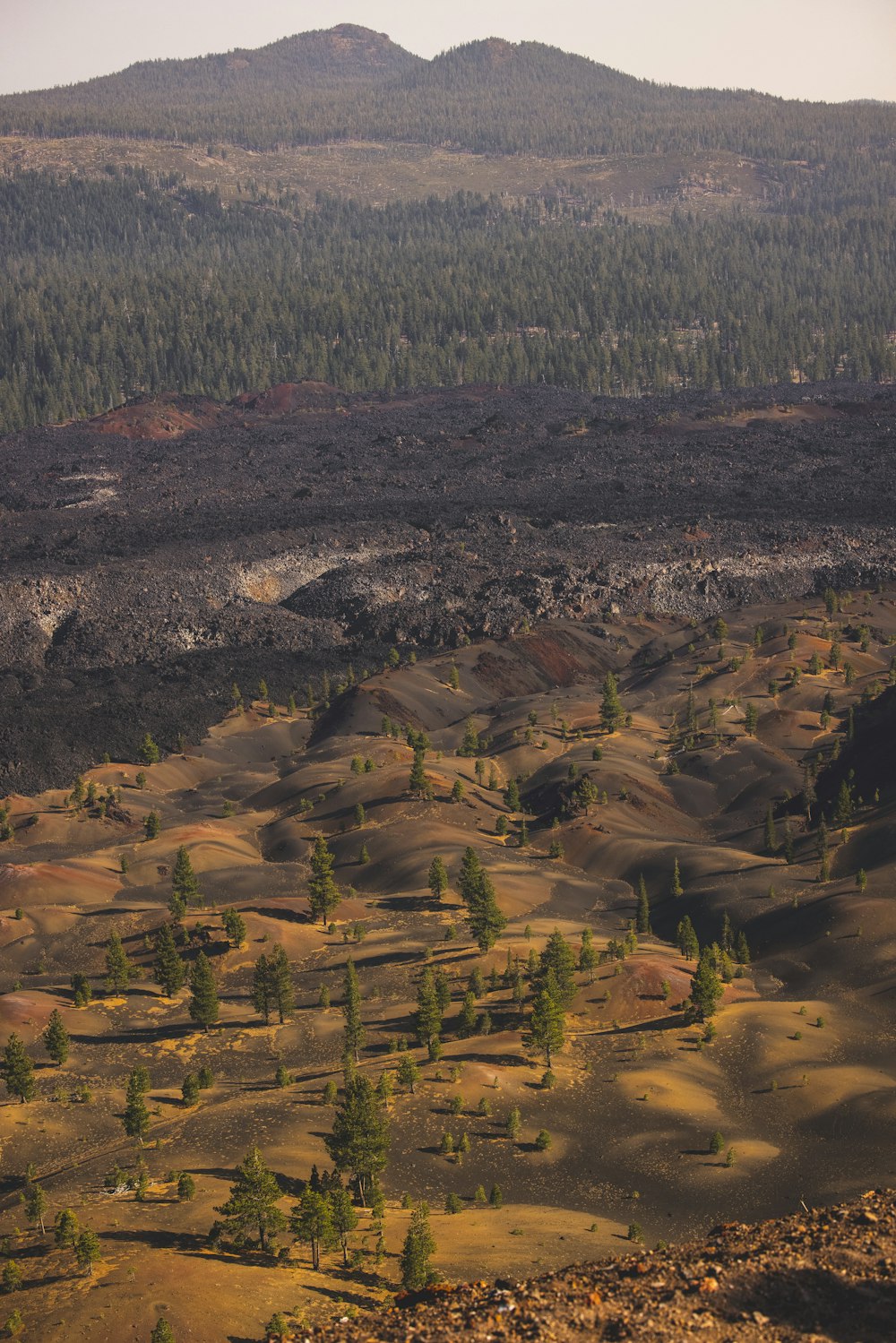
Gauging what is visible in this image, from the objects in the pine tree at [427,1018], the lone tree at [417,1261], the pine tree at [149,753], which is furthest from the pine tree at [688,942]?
the pine tree at [149,753]

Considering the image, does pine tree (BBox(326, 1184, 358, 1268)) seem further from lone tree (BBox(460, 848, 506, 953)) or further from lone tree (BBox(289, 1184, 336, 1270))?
lone tree (BBox(460, 848, 506, 953))

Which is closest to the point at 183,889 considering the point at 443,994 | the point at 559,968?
the point at 443,994

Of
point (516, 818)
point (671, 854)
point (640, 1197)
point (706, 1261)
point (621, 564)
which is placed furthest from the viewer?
point (621, 564)

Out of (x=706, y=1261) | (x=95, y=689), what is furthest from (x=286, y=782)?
(x=706, y=1261)

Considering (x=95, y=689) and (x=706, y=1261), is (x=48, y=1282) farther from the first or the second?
(x=95, y=689)

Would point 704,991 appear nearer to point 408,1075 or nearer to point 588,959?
point 588,959

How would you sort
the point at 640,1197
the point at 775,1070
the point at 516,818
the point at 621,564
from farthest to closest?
the point at 621,564 < the point at 516,818 < the point at 775,1070 < the point at 640,1197

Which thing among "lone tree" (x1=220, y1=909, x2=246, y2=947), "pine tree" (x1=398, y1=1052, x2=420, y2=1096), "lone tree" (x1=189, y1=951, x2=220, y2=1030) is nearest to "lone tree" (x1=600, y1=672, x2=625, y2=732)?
"lone tree" (x1=220, y1=909, x2=246, y2=947)
